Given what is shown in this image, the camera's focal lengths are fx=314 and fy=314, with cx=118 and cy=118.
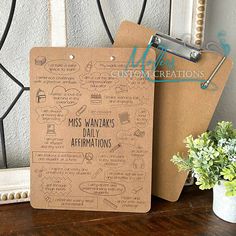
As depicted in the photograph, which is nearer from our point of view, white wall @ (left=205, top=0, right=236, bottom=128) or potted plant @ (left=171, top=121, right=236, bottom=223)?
potted plant @ (left=171, top=121, right=236, bottom=223)

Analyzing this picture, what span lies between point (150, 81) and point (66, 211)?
0.33 metres

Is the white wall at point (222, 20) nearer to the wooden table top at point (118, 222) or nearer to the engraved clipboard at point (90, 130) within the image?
the engraved clipboard at point (90, 130)

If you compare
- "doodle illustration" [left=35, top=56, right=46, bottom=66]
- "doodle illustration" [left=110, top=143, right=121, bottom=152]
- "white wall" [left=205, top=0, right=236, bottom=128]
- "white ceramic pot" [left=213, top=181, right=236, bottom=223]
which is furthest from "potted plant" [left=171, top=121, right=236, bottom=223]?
"doodle illustration" [left=35, top=56, right=46, bottom=66]

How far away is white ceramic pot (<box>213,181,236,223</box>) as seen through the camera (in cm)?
63

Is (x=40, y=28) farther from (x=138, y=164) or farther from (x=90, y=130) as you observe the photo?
(x=138, y=164)

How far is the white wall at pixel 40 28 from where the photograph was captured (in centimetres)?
66

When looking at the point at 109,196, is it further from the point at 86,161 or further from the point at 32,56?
the point at 32,56

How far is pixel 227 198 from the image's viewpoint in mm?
628

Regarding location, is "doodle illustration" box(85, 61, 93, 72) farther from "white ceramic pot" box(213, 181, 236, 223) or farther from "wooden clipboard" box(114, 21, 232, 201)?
"white ceramic pot" box(213, 181, 236, 223)

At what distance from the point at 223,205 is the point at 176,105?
0.23 metres

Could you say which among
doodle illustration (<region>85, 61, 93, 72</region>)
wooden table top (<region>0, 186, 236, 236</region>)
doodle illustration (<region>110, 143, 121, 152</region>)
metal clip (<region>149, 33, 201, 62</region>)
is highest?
metal clip (<region>149, 33, 201, 62</region>)

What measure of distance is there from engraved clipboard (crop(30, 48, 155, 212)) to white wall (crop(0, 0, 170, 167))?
68 millimetres

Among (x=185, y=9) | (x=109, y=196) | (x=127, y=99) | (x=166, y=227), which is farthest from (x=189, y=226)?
(x=185, y=9)

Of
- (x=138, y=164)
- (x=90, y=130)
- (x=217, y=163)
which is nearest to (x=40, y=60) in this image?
(x=90, y=130)
